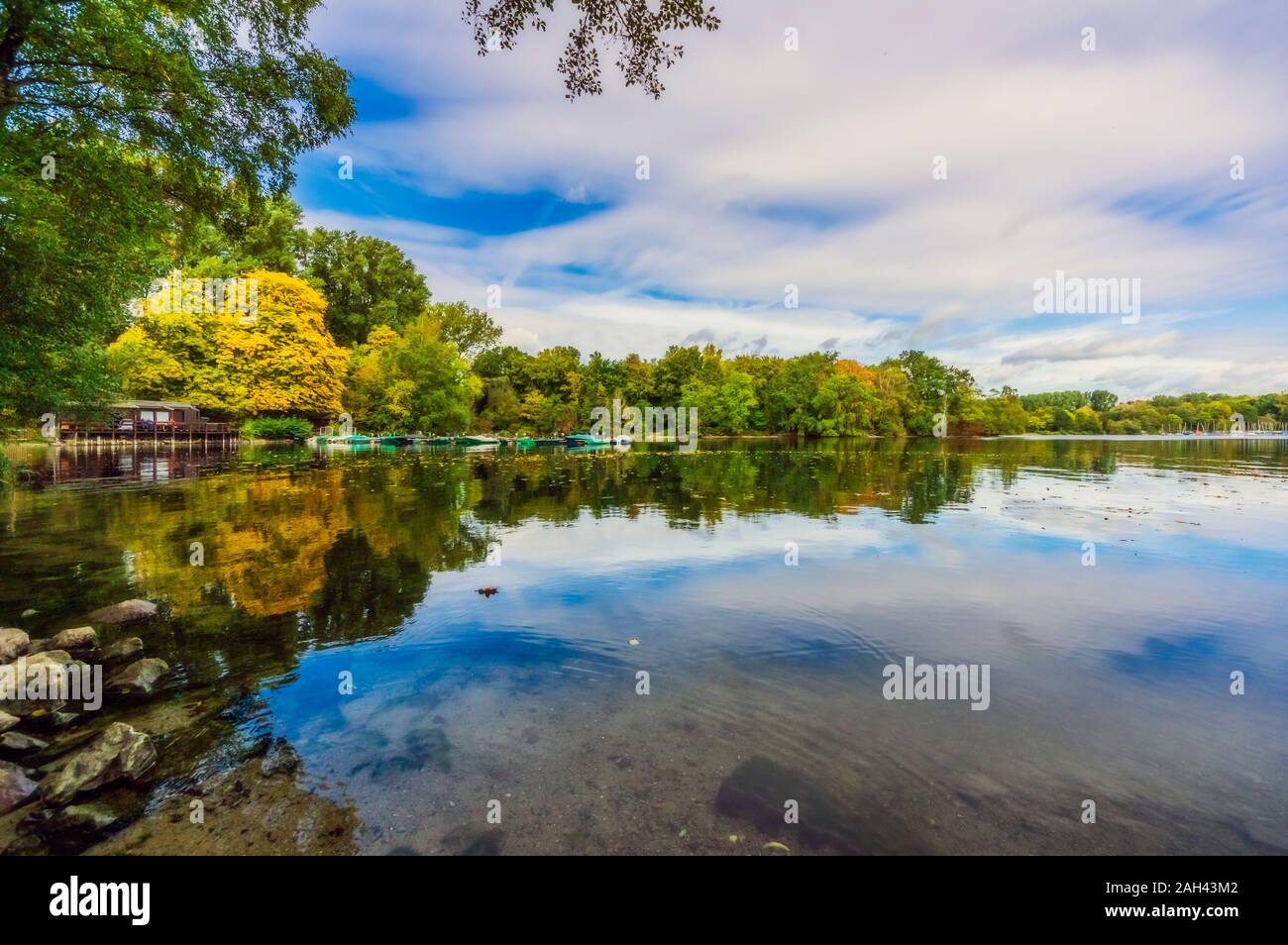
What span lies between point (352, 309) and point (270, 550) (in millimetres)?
76082

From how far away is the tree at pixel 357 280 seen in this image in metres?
75.0

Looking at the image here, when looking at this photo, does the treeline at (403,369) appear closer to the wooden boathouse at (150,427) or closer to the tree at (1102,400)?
the wooden boathouse at (150,427)

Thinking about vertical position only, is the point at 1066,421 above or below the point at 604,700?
above

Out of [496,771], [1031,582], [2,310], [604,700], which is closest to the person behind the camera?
[496,771]

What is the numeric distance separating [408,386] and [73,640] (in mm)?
59858

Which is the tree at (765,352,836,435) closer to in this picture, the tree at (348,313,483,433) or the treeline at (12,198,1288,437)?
the treeline at (12,198,1288,437)

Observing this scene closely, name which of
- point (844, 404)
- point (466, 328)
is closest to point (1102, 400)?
point (844, 404)

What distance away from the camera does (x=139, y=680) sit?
614cm

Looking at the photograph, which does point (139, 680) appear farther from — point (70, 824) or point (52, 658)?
point (70, 824)

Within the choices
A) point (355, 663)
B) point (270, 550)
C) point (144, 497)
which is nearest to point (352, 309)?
point (144, 497)

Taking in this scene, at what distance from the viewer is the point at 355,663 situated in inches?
270

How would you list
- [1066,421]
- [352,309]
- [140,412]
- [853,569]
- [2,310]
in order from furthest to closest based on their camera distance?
1. [1066,421]
2. [352,309]
3. [140,412]
4. [853,569]
5. [2,310]

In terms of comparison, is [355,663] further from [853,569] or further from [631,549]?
[853,569]

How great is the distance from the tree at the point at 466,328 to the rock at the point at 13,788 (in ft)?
278
